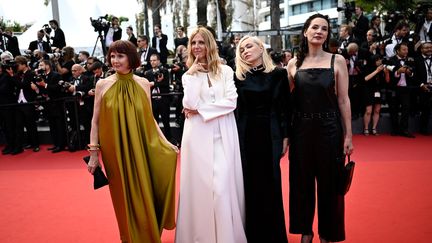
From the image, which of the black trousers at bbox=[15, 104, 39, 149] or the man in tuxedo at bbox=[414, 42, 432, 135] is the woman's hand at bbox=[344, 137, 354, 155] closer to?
the man in tuxedo at bbox=[414, 42, 432, 135]

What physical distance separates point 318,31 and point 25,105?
22.7 feet

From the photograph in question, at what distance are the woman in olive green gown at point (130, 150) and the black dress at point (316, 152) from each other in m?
1.02

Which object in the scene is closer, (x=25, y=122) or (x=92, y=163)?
(x=92, y=163)

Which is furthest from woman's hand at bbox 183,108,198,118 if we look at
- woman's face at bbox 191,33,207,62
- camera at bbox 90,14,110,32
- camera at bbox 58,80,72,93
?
camera at bbox 90,14,110,32

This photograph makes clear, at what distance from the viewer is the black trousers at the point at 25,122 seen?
8.27 m

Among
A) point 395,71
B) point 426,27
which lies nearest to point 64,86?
point 395,71

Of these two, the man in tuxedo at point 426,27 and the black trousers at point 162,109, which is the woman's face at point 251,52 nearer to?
the black trousers at point 162,109

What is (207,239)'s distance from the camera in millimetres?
3074

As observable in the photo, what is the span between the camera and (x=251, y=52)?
315cm

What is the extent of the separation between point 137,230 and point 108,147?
2.25 ft

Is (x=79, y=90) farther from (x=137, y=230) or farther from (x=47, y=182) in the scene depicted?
(x=137, y=230)

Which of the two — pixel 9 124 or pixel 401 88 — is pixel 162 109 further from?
pixel 401 88

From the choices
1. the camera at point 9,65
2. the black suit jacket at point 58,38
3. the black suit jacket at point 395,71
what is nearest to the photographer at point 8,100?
the camera at point 9,65

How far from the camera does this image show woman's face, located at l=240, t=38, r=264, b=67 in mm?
3158
